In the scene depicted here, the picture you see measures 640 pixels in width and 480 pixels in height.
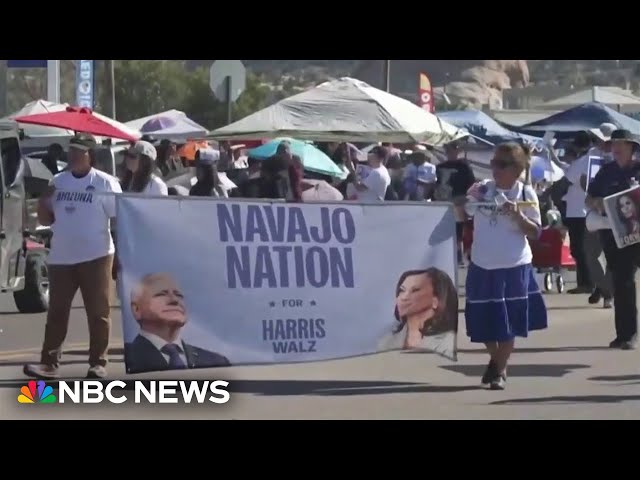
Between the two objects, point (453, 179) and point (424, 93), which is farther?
point (424, 93)

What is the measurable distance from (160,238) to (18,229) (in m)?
5.29

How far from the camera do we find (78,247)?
10.2 meters

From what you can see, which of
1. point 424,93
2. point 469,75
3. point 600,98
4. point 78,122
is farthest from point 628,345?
point 469,75

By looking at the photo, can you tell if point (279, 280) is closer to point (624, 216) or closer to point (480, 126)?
point (624, 216)

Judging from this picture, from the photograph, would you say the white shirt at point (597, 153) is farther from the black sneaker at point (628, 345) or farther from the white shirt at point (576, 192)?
the black sneaker at point (628, 345)

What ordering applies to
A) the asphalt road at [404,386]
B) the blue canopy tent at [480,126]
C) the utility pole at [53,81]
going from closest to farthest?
1. the asphalt road at [404,386]
2. the blue canopy tent at [480,126]
3. the utility pole at [53,81]

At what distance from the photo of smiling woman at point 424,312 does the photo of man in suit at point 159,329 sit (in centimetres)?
145

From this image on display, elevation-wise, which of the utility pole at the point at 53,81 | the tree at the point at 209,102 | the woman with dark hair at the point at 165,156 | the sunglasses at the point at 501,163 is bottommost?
the sunglasses at the point at 501,163

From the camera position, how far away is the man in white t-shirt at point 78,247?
33.5 feet

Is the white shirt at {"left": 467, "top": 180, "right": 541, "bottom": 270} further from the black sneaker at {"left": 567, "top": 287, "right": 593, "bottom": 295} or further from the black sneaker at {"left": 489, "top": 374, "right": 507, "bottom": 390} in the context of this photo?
the black sneaker at {"left": 567, "top": 287, "right": 593, "bottom": 295}

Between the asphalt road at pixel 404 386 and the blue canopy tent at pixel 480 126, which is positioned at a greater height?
the blue canopy tent at pixel 480 126

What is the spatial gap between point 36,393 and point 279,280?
5.99 ft

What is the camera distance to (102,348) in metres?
10.5

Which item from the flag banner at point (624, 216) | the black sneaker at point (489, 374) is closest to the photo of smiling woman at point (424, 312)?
the black sneaker at point (489, 374)
